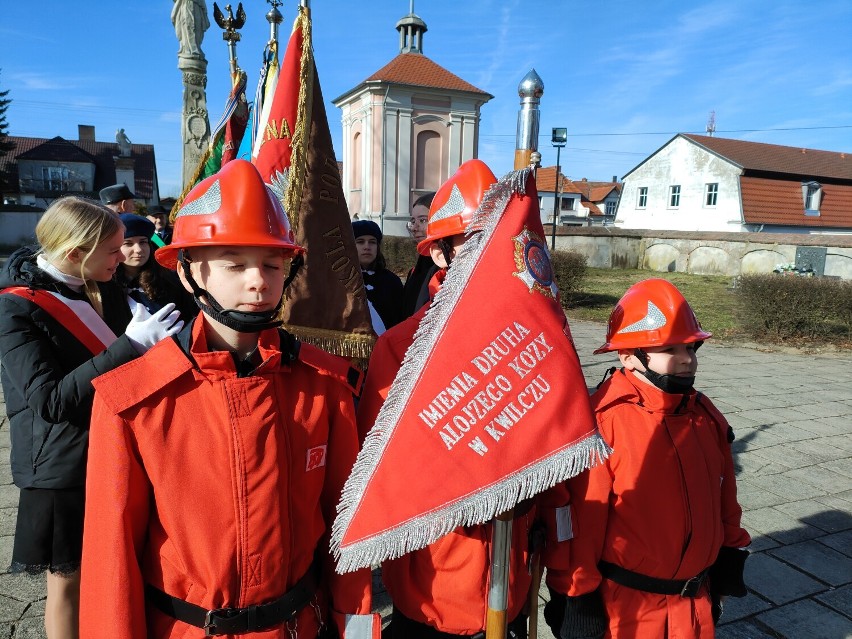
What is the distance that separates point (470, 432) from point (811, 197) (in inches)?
1538

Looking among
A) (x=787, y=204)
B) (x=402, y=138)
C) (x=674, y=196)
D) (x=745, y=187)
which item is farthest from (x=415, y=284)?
(x=674, y=196)

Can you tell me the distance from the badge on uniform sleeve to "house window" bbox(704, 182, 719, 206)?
38428 mm

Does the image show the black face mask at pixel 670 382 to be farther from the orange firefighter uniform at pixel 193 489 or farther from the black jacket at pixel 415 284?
the black jacket at pixel 415 284

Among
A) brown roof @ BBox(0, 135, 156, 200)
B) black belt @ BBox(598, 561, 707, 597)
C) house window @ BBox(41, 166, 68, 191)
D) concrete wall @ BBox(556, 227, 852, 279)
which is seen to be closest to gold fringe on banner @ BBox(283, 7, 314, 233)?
black belt @ BBox(598, 561, 707, 597)

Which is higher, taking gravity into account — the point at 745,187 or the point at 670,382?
the point at 745,187

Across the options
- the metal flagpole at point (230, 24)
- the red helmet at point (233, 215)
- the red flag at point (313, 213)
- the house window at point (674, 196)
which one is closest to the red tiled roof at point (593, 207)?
the house window at point (674, 196)

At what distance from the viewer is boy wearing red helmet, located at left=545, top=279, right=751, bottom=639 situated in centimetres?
201

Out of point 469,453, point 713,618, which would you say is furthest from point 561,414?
point 713,618

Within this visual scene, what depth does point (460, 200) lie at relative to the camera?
6.26 ft

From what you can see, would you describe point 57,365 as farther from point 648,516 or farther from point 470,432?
point 648,516

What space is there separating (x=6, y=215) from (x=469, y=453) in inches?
1550

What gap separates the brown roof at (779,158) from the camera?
34.1 m

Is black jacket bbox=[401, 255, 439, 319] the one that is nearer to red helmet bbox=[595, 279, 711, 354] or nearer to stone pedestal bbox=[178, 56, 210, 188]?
red helmet bbox=[595, 279, 711, 354]

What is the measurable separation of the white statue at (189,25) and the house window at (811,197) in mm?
34145
